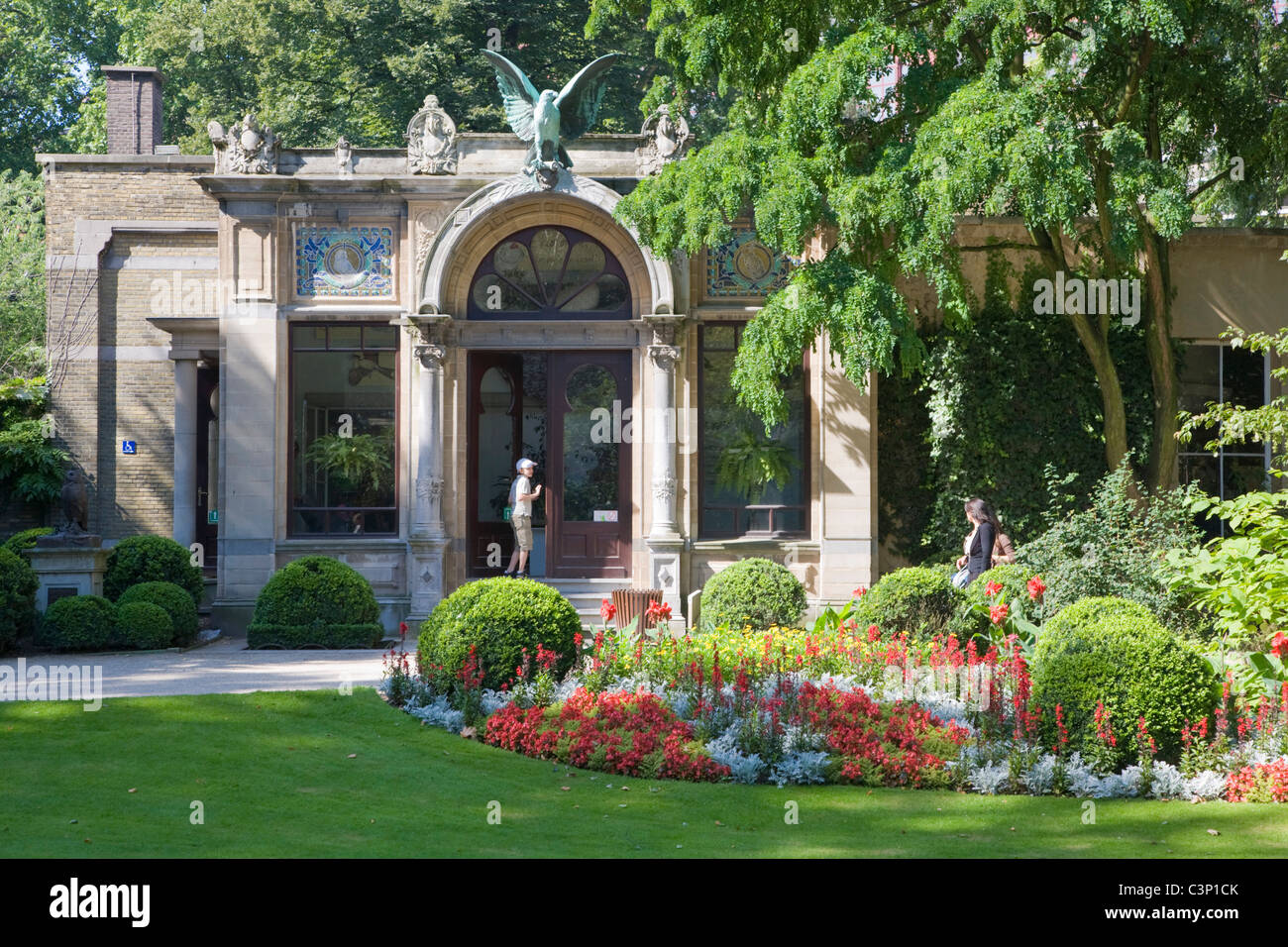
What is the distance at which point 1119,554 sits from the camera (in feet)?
45.7

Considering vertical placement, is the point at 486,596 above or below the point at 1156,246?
below

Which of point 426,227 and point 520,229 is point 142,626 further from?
point 520,229

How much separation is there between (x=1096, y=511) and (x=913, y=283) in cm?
455

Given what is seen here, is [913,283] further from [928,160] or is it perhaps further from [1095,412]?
[928,160]

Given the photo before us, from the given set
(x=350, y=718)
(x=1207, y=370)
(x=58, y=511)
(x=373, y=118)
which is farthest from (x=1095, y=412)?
(x=373, y=118)

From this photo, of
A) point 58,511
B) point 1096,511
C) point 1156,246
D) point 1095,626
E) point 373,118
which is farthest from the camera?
point 373,118

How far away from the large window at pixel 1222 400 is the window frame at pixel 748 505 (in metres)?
5.27

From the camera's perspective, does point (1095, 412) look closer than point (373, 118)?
Yes

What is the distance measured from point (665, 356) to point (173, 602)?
720cm

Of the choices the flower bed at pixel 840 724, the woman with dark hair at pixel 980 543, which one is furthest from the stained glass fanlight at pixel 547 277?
the flower bed at pixel 840 724

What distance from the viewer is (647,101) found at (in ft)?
53.0

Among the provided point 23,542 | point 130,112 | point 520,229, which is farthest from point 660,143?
point 130,112

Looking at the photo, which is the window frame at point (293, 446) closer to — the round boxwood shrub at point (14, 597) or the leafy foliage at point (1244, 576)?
the round boxwood shrub at point (14, 597)

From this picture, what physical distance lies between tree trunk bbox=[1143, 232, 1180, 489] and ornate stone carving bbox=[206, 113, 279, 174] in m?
12.1
